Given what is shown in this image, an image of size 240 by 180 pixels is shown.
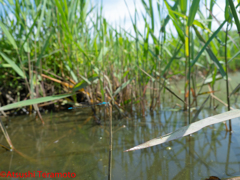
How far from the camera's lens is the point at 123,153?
877mm

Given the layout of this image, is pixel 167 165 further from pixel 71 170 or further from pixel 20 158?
pixel 20 158

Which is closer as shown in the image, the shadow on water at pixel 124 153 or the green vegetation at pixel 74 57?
the shadow on water at pixel 124 153

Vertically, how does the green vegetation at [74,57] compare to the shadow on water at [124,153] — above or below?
above

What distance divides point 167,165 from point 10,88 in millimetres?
1603

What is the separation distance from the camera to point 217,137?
0.97 meters

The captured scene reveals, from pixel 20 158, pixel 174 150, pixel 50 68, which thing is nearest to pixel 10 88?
pixel 50 68

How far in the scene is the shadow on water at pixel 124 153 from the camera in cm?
Answer: 72

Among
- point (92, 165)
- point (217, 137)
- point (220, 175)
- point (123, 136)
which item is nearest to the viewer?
point (220, 175)

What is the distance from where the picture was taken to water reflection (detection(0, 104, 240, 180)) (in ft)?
2.36

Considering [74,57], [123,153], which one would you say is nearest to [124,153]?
[123,153]

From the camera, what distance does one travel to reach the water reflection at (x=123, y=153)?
0.72 meters

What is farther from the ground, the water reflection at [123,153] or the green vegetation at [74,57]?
the green vegetation at [74,57]

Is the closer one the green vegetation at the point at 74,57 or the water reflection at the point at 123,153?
the water reflection at the point at 123,153

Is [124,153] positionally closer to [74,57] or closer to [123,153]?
[123,153]
